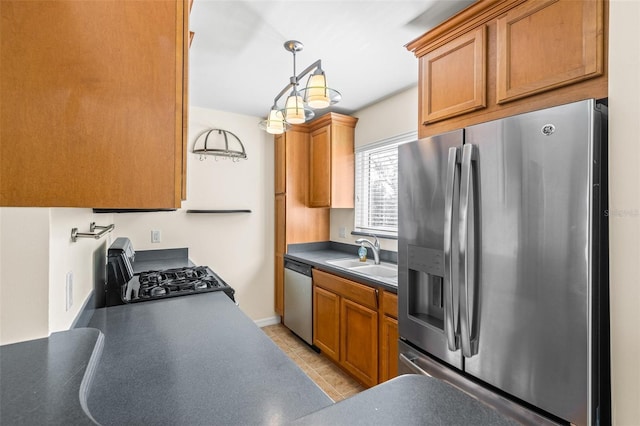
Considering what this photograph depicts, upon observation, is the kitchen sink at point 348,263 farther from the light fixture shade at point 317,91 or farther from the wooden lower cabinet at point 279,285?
the light fixture shade at point 317,91

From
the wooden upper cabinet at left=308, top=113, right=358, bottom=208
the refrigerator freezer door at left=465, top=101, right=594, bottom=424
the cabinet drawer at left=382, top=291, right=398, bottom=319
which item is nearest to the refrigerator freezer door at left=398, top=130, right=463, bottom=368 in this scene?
the refrigerator freezer door at left=465, top=101, right=594, bottom=424

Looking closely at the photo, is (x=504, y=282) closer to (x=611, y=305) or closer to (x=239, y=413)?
(x=611, y=305)

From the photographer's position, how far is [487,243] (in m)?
1.27

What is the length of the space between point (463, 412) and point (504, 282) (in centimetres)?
73

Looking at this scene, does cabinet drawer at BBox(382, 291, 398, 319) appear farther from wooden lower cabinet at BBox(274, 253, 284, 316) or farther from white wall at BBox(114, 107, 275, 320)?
white wall at BBox(114, 107, 275, 320)

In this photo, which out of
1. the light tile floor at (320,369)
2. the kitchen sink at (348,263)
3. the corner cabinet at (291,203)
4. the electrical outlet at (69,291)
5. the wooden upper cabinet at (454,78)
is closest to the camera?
the electrical outlet at (69,291)

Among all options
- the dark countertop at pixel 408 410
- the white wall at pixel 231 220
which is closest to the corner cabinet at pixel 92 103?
the dark countertop at pixel 408 410

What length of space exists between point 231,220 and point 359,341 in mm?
1966

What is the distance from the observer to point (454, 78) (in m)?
1.62

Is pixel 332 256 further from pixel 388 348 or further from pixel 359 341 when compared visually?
pixel 388 348

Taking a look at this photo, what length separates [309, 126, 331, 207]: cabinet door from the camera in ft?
10.6

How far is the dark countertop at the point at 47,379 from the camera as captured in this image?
0.60 metres

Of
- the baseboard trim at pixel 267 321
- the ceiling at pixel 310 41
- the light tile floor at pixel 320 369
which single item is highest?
the ceiling at pixel 310 41

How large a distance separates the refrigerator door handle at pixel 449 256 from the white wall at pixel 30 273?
143 centimetres
